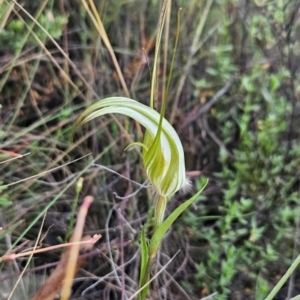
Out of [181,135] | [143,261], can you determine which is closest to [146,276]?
[143,261]

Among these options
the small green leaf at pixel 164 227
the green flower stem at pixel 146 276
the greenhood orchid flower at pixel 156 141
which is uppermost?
the greenhood orchid flower at pixel 156 141

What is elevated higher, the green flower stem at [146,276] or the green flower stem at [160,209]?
the green flower stem at [160,209]

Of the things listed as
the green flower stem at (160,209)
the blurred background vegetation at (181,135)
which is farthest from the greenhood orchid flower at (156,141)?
the blurred background vegetation at (181,135)

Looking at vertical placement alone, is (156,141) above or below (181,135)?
above

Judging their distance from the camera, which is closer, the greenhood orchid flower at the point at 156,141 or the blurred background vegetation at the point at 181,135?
the greenhood orchid flower at the point at 156,141

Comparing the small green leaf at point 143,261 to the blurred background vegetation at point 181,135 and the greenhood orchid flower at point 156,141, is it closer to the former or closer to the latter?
the greenhood orchid flower at point 156,141

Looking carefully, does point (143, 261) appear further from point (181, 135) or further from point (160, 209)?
point (181, 135)
